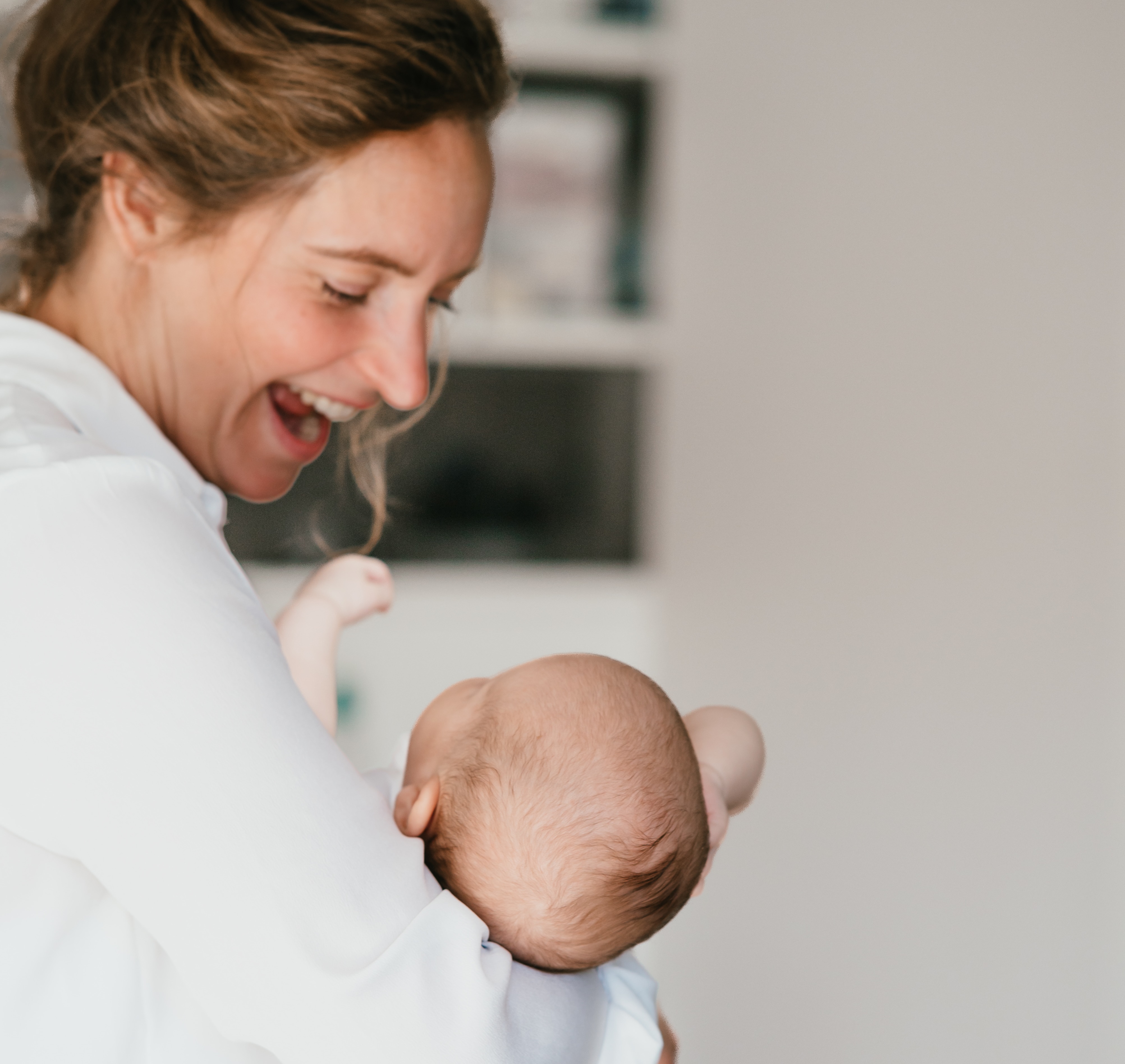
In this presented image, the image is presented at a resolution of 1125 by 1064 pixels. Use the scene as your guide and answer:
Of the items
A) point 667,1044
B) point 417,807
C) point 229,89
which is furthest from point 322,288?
point 667,1044

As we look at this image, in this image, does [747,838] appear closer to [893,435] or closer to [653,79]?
[893,435]

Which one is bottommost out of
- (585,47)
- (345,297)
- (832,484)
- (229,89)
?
(832,484)

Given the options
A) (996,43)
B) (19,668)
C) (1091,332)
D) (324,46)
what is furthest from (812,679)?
(19,668)

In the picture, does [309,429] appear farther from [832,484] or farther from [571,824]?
[832,484]

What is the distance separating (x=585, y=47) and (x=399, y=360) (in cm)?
163

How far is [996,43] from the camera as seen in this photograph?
2.00m

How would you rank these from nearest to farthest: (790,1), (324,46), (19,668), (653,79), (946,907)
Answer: (19,668)
(324,46)
(946,907)
(790,1)
(653,79)

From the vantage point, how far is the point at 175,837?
496 mm

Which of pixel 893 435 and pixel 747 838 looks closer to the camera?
pixel 893 435

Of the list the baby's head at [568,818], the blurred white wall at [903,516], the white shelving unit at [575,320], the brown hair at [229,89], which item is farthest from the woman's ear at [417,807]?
the white shelving unit at [575,320]

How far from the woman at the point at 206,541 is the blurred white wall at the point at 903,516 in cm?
138

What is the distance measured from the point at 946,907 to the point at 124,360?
5.98 ft

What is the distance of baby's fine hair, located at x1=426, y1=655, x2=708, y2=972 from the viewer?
0.70 meters

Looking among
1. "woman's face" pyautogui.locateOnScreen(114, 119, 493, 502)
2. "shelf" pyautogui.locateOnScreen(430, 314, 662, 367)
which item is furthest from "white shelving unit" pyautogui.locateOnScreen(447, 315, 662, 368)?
"woman's face" pyautogui.locateOnScreen(114, 119, 493, 502)
